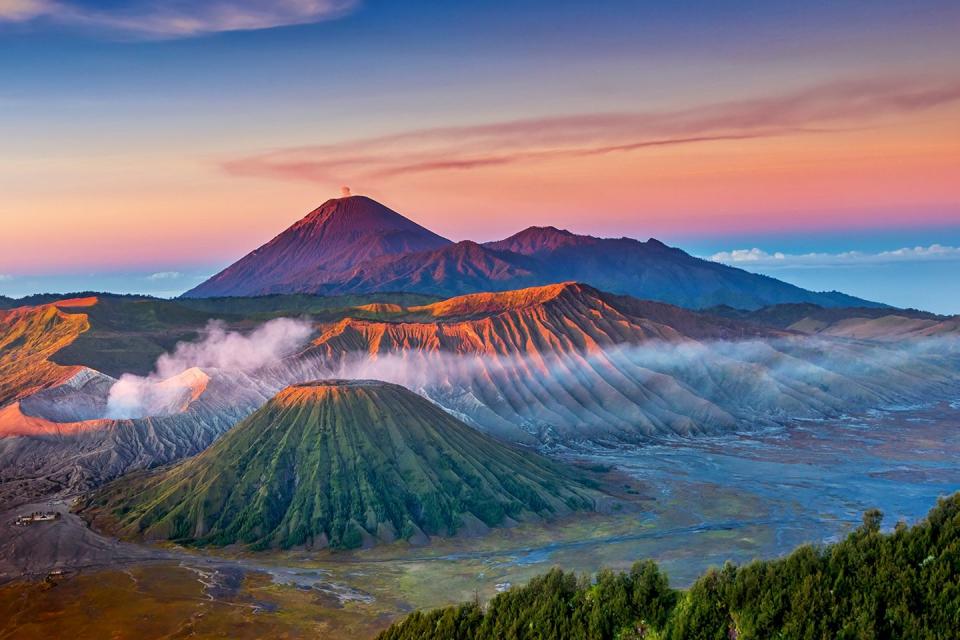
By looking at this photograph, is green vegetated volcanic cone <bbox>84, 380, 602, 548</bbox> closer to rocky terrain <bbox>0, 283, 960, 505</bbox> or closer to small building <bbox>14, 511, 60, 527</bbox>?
small building <bbox>14, 511, 60, 527</bbox>

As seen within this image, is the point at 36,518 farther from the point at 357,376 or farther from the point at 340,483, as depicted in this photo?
the point at 357,376

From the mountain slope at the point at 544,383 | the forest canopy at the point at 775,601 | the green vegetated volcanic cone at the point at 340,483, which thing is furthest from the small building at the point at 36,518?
the mountain slope at the point at 544,383

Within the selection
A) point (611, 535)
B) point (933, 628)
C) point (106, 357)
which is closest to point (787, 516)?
point (611, 535)

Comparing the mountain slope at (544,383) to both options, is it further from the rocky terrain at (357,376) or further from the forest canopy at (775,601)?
the forest canopy at (775,601)

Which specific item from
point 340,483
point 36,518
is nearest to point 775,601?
point 340,483

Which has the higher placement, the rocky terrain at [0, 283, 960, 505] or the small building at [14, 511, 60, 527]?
the rocky terrain at [0, 283, 960, 505]

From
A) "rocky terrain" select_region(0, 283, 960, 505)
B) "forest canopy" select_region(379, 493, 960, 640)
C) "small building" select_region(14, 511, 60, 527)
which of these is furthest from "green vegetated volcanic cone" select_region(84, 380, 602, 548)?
"forest canopy" select_region(379, 493, 960, 640)

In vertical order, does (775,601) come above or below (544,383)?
below

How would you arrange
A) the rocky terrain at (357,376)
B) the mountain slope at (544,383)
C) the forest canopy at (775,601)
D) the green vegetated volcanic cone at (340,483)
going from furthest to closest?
the mountain slope at (544,383) < the rocky terrain at (357,376) < the green vegetated volcanic cone at (340,483) < the forest canopy at (775,601)
